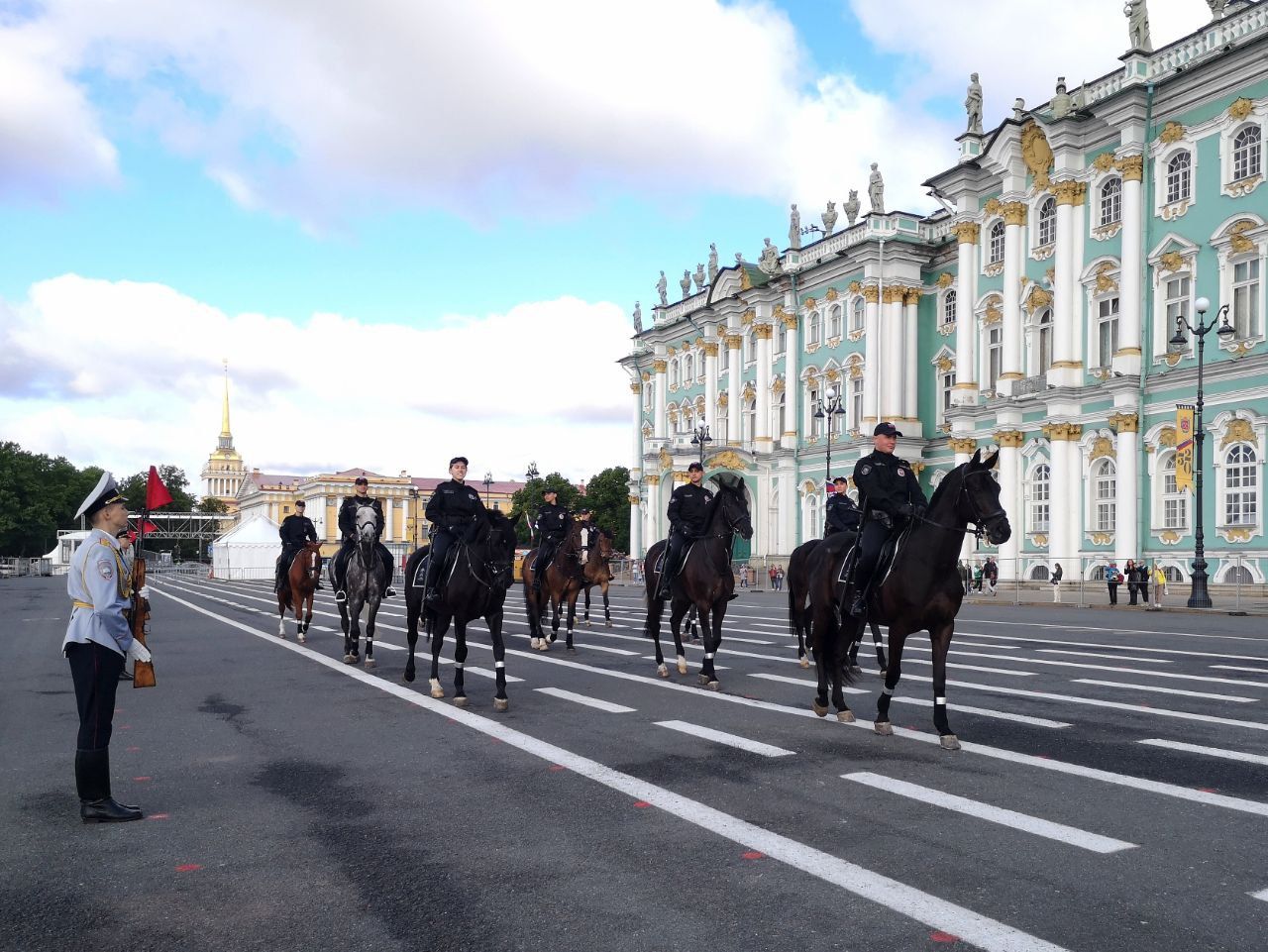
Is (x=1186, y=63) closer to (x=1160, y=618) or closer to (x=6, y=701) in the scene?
(x=1160, y=618)

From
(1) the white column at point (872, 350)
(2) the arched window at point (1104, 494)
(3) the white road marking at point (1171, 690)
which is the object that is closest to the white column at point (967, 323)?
(2) the arched window at point (1104, 494)

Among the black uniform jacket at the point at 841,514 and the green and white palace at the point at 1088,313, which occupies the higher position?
the green and white palace at the point at 1088,313

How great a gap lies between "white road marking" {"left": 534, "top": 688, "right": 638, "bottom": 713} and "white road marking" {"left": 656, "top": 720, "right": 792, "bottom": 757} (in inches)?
33.8

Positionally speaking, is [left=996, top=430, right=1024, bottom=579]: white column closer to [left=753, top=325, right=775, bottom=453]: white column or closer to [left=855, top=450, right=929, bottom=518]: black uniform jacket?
[left=753, top=325, right=775, bottom=453]: white column

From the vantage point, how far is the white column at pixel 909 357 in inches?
2186

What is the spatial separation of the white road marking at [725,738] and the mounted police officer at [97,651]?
4.41 m

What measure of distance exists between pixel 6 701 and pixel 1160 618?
24239 millimetres

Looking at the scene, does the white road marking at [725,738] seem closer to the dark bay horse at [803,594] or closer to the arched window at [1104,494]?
the dark bay horse at [803,594]

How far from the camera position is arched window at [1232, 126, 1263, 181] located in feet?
117

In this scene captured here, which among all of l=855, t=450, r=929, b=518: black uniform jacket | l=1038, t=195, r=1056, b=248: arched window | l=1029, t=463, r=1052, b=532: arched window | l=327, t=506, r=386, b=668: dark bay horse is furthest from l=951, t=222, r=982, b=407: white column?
l=855, t=450, r=929, b=518: black uniform jacket

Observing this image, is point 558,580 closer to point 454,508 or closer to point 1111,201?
point 454,508

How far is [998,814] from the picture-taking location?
6.46m

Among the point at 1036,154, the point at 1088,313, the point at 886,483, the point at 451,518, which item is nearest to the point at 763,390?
the point at 1036,154

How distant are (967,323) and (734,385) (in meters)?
21.9
